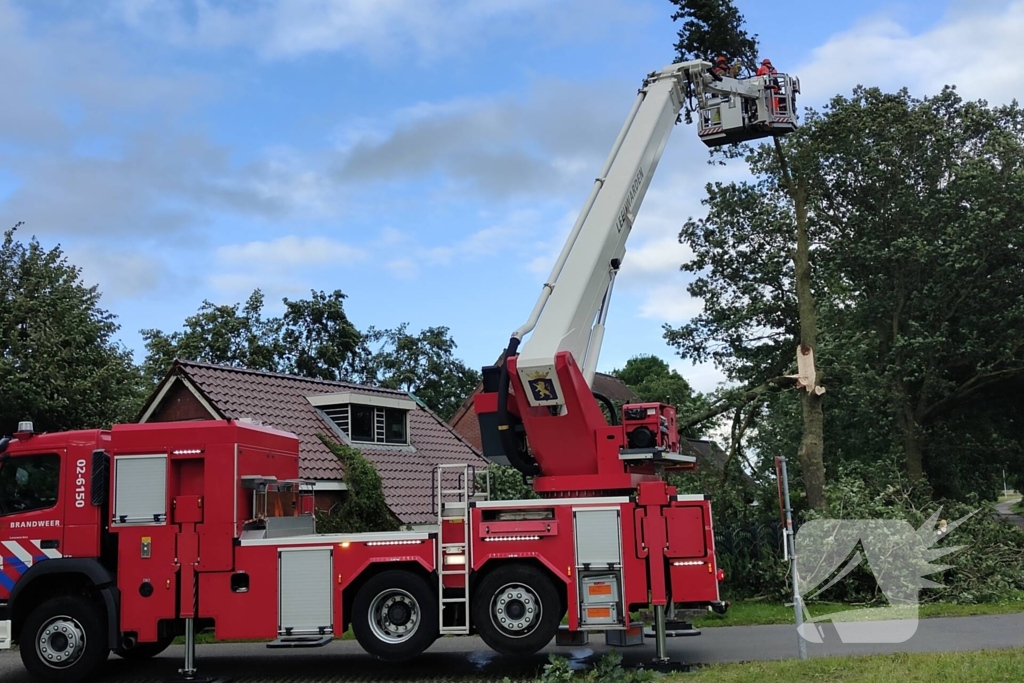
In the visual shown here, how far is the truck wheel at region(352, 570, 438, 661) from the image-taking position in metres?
10.9

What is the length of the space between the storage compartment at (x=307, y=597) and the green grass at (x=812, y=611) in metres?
6.02

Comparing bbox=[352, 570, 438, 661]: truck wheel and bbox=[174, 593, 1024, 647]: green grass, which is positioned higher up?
bbox=[352, 570, 438, 661]: truck wheel

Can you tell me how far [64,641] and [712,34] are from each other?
39.2ft

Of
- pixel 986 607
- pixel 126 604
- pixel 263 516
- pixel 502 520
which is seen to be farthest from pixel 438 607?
pixel 986 607

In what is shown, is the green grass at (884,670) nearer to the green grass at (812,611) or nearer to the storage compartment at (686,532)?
the storage compartment at (686,532)

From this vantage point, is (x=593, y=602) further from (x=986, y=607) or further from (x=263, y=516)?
(x=986, y=607)

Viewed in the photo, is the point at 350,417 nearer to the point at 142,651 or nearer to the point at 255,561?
the point at 142,651

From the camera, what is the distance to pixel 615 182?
12438mm

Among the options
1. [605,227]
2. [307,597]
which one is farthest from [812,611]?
[307,597]

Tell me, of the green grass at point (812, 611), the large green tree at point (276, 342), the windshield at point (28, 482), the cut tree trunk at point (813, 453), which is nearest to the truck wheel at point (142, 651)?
the windshield at point (28, 482)

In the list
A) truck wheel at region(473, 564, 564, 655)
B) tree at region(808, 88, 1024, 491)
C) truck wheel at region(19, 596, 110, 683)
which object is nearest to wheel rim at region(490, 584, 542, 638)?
truck wheel at region(473, 564, 564, 655)

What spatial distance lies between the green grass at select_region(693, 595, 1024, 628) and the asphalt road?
0.41 meters

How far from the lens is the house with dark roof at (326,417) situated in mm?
20453

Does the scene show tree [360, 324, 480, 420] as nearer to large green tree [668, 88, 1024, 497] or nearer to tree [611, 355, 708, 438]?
tree [611, 355, 708, 438]
